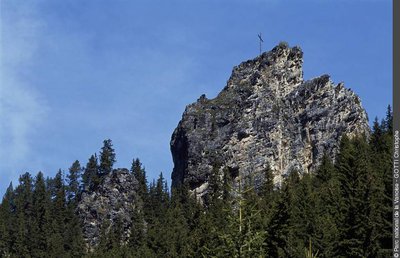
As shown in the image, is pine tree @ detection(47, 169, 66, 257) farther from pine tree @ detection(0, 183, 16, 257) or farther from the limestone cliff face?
the limestone cliff face

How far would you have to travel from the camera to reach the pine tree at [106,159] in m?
190

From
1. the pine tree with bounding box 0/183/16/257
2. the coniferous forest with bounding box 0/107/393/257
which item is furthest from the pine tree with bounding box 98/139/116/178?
the pine tree with bounding box 0/183/16/257

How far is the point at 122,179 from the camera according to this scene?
179125mm

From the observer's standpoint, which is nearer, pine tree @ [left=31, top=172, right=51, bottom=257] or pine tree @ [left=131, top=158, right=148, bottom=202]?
pine tree @ [left=31, top=172, right=51, bottom=257]

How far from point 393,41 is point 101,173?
6886 inches

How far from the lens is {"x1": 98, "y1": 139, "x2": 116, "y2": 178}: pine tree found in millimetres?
190375

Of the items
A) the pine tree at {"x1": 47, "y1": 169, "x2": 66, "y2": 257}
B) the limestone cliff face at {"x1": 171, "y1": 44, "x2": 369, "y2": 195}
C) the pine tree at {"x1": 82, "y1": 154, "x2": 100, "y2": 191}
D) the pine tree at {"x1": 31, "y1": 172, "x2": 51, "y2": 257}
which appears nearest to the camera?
the pine tree at {"x1": 47, "y1": 169, "x2": 66, "y2": 257}

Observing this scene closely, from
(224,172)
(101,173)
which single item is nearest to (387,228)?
(224,172)

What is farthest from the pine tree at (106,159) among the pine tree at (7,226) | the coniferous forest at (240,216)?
the pine tree at (7,226)

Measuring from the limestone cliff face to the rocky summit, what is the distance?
14026 millimetres

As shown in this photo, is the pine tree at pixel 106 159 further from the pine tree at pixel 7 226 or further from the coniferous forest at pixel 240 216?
the pine tree at pixel 7 226

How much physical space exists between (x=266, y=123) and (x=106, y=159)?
150 ft

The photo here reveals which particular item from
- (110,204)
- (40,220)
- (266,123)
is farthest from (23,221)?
(266,123)

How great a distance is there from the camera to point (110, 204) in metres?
175
